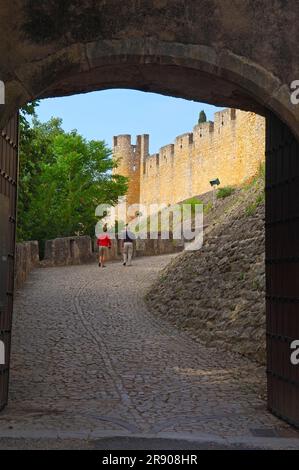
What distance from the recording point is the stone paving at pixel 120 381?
5.74 metres

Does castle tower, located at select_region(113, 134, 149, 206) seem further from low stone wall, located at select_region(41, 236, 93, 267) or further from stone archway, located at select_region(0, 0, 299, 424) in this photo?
stone archway, located at select_region(0, 0, 299, 424)

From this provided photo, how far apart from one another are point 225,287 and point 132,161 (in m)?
48.0

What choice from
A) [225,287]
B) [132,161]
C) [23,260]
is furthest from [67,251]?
[132,161]

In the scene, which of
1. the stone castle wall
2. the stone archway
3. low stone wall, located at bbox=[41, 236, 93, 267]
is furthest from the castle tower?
the stone archway

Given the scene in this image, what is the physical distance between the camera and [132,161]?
59656 mm

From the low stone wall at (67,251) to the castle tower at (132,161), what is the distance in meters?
35.9

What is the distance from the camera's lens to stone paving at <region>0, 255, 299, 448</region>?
5.74m

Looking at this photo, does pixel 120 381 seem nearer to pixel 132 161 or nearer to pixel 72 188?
pixel 72 188

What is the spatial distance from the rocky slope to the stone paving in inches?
14.4

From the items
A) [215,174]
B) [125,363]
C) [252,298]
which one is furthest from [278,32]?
[215,174]

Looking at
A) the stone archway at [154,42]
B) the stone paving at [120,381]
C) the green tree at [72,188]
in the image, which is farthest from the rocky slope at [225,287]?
the green tree at [72,188]

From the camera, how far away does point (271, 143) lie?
259 inches

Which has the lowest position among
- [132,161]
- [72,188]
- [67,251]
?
[67,251]

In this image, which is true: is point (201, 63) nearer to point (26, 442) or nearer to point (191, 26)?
point (191, 26)
